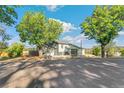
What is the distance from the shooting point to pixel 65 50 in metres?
28.3

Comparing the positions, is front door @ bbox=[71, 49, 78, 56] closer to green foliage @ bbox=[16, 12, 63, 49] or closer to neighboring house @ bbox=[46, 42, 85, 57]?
neighboring house @ bbox=[46, 42, 85, 57]

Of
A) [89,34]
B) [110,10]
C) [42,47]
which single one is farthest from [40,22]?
[110,10]

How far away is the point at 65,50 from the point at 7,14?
21.5m

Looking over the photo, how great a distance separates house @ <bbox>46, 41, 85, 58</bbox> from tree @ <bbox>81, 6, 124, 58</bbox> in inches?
227

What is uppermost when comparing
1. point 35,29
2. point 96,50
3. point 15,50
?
point 35,29

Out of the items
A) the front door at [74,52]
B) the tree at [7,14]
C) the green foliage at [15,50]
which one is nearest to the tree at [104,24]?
the front door at [74,52]

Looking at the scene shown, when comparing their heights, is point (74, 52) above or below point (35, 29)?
below

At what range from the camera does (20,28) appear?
939 inches

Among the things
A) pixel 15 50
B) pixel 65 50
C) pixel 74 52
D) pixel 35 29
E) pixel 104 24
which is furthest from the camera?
pixel 74 52

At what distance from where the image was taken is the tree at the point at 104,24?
2111cm

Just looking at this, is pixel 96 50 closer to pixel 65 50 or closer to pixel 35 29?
pixel 65 50

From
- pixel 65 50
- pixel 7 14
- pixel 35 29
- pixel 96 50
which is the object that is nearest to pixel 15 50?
pixel 35 29

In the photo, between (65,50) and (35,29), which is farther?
(65,50)
